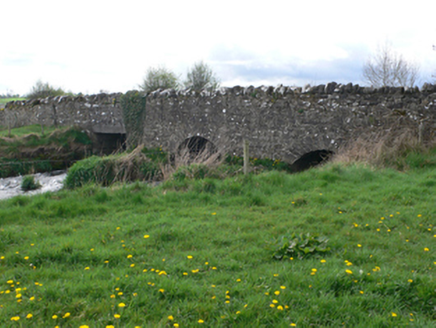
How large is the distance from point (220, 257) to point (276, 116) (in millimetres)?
9220

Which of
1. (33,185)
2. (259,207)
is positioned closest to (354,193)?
(259,207)

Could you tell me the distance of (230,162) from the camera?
1413 cm

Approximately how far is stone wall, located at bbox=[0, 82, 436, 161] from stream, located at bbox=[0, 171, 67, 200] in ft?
13.3

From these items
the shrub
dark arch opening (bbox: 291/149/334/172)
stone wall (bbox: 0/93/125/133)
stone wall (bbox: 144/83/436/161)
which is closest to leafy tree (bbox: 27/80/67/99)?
stone wall (bbox: 0/93/125/133)

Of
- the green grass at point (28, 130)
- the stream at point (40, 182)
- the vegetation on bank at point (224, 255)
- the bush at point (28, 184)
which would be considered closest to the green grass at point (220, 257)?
the vegetation on bank at point (224, 255)

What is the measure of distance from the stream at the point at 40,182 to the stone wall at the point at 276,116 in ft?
13.3

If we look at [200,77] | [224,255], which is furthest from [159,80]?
[224,255]

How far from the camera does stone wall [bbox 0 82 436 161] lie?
35.0ft

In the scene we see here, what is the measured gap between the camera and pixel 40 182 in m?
13.6

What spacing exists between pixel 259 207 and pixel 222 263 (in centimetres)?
233

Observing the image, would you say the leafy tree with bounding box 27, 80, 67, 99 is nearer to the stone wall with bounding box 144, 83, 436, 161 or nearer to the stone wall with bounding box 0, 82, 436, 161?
the stone wall with bounding box 0, 82, 436, 161

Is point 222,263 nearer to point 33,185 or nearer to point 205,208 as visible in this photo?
point 205,208

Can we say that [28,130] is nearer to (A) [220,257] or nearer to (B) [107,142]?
(B) [107,142]

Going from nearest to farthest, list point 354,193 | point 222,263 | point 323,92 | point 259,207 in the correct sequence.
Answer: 1. point 222,263
2. point 259,207
3. point 354,193
4. point 323,92
